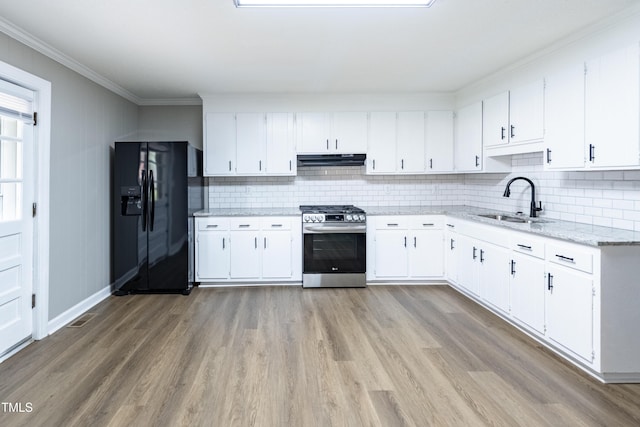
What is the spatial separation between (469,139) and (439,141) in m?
0.46

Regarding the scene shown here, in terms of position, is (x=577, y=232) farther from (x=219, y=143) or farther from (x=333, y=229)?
(x=219, y=143)

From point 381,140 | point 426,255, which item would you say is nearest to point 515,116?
point 381,140

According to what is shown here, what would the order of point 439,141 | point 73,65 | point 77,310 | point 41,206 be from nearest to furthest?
point 41,206, point 73,65, point 77,310, point 439,141

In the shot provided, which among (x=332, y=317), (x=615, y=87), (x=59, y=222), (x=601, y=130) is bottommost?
(x=332, y=317)

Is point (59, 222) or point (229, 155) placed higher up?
point (229, 155)

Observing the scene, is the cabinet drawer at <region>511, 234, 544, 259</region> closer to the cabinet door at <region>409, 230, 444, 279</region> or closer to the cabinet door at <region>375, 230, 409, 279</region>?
the cabinet door at <region>409, 230, 444, 279</region>

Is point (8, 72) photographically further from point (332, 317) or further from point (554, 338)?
point (554, 338)

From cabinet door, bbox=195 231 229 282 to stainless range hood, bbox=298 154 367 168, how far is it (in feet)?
4.58

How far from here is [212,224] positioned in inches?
196

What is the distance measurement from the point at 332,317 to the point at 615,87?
2.89 m

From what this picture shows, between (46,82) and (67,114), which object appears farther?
(67,114)

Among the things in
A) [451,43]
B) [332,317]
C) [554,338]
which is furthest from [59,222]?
[554,338]

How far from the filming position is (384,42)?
3.39 m

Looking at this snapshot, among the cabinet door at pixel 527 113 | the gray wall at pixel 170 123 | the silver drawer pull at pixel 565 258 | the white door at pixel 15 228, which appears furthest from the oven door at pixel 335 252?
the white door at pixel 15 228
